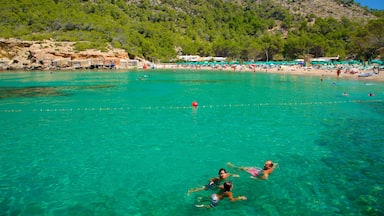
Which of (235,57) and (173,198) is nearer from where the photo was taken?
(173,198)

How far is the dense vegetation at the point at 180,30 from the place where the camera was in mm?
73250

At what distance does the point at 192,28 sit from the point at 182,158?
10435 cm

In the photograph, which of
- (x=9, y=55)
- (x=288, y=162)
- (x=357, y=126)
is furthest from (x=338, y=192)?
(x=9, y=55)

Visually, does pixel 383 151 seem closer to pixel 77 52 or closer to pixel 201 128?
pixel 201 128

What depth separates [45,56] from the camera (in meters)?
65.1

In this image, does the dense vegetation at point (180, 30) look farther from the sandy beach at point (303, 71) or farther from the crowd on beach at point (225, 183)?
the crowd on beach at point (225, 183)

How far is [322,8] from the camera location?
129 m

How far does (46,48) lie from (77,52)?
Result: 6765mm

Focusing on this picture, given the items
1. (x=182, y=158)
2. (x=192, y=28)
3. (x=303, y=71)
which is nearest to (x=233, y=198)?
(x=182, y=158)

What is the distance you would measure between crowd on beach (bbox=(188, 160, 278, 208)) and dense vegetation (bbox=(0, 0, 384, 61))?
5603 centimetres

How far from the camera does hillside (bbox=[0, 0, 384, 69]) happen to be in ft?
239

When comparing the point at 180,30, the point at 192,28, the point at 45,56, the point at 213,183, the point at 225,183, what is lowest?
the point at 213,183

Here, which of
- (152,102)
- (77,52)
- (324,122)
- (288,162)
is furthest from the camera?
(77,52)

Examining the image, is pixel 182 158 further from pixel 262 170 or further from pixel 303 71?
pixel 303 71
